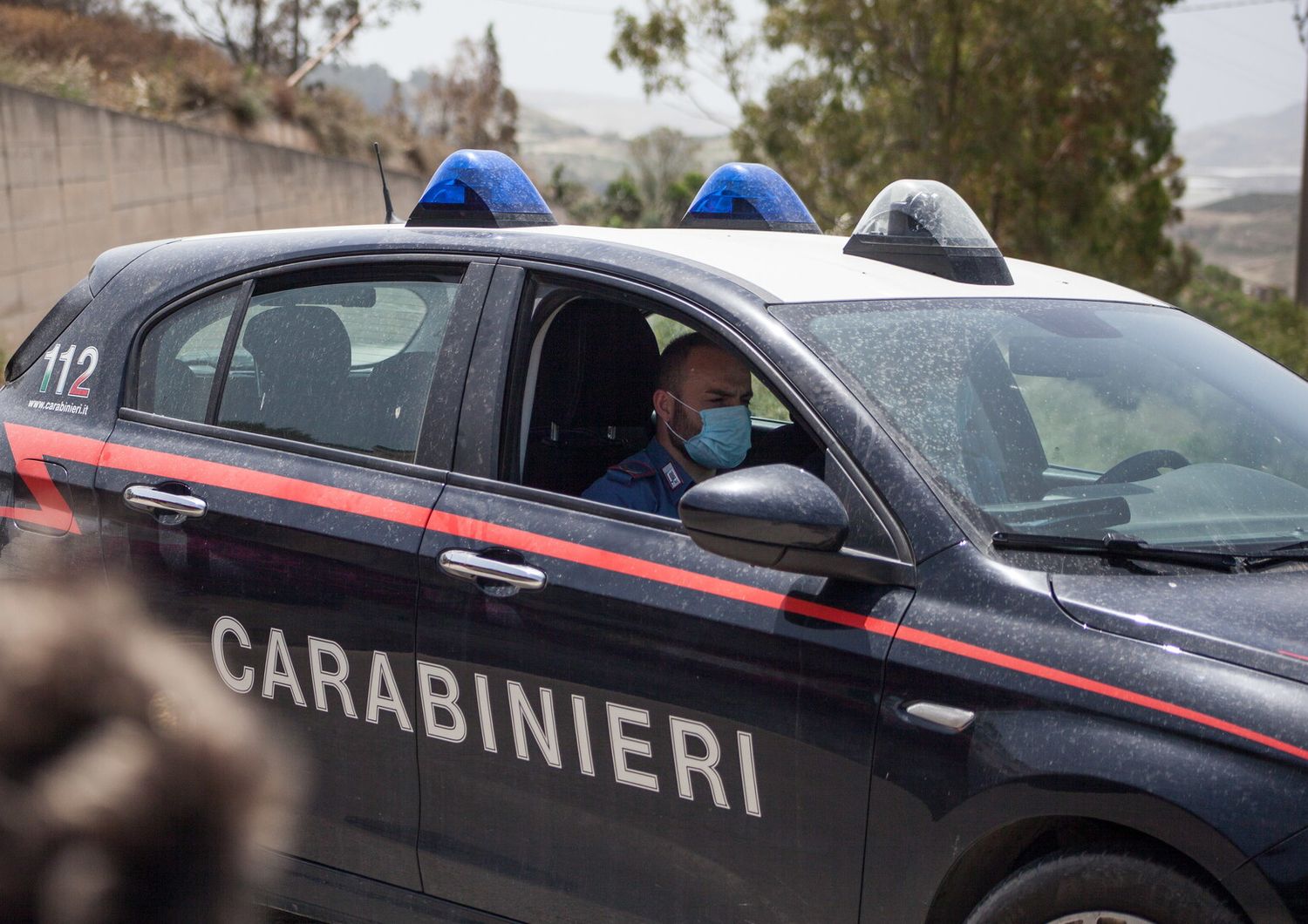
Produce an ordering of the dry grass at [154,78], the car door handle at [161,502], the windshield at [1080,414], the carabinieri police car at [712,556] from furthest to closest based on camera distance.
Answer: the dry grass at [154,78], the car door handle at [161,502], the windshield at [1080,414], the carabinieri police car at [712,556]

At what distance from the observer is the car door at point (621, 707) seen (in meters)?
2.55

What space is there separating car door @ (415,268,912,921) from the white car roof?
0.64 ft

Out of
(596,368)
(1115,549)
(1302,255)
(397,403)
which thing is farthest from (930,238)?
(1302,255)

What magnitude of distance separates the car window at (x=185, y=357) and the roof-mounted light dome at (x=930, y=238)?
1.52 m

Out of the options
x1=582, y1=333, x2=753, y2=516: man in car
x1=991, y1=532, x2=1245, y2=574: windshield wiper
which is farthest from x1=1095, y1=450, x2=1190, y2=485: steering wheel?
x1=582, y1=333, x2=753, y2=516: man in car

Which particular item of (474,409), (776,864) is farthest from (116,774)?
(474,409)

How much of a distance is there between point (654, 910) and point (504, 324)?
4.08ft

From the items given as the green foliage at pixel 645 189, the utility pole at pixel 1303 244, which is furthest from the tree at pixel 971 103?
the green foliage at pixel 645 189

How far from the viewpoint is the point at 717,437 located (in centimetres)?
352

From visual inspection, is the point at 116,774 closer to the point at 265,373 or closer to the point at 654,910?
the point at 654,910

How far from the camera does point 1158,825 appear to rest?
2213 millimetres

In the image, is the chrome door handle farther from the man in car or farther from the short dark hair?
the short dark hair

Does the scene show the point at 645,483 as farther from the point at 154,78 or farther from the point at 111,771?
the point at 154,78

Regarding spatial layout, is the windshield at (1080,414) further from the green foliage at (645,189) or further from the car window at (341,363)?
the green foliage at (645,189)
